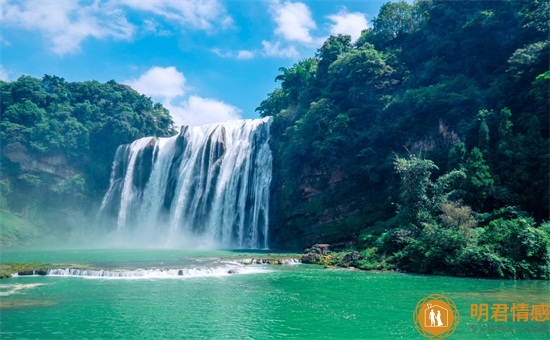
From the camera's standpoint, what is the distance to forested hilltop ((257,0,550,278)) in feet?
67.0

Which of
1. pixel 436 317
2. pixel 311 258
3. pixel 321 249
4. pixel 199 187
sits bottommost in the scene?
pixel 436 317

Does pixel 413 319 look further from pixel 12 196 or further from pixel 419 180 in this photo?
pixel 12 196

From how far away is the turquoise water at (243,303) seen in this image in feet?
34.9

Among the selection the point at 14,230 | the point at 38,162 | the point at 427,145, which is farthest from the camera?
the point at 38,162

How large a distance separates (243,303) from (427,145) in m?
20.6

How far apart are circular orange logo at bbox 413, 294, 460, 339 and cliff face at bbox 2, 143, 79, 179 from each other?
157 ft

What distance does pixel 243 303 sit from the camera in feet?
45.3

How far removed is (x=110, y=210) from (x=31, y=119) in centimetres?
1569

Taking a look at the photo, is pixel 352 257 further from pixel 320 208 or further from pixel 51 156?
pixel 51 156

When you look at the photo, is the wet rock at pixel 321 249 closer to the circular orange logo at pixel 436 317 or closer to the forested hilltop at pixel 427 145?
the forested hilltop at pixel 427 145

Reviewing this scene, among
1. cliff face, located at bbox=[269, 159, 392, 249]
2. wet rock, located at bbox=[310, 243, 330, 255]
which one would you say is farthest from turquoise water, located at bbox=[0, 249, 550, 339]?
cliff face, located at bbox=[269, 159, 392, 249]

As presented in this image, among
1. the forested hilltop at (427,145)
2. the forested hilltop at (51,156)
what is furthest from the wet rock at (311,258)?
the forested hilltop at (51,156)

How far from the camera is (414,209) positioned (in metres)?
23.4

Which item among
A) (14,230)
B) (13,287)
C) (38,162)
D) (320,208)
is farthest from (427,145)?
(38,162)
